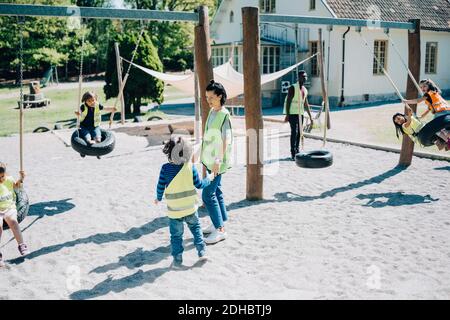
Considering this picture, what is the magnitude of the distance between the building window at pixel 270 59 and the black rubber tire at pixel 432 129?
50.9ft

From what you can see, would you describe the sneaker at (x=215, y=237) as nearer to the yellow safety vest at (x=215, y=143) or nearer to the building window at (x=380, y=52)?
the yellow safety vest at (x=215, y=143)

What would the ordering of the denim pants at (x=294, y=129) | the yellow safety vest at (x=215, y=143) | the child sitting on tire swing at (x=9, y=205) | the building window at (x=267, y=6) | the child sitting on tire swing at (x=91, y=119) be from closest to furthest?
1. the child sitting on tire swing at (x=9, y=205)
2. the yellow safety vest at (x=215, y=143)
3. the child sitting on tire swing at (x=91, y=119)
4. the denim pants at (x=294, y=129)
5. the building window at (x=267, y=6)

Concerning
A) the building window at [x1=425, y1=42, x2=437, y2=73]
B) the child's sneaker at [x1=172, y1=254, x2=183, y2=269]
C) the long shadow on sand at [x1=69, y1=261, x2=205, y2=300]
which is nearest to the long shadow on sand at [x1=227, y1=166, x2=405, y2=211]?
the child's sneaker at [x1=172, y1=254, x2=183, y2=269]

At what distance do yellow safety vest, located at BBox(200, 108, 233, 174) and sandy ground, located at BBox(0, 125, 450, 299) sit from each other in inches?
36.0

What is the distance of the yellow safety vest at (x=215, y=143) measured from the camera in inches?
204

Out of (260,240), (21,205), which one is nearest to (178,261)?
(260,240)

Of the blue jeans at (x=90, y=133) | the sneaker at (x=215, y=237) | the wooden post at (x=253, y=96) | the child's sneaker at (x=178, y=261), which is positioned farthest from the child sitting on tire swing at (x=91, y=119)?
the child's sneaker at (x=178, y=261)

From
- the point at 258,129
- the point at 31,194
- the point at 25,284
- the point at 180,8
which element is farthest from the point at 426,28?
the point at 180,8

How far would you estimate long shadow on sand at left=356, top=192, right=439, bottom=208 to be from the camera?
6.57 m

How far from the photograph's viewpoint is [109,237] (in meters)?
5.52

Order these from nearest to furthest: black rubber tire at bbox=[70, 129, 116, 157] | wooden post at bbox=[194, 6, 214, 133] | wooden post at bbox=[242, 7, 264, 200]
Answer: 1. wooden post at bbox=[194, 6, 214, 133]
2. wooden post at bbox=[242, 7, 264, 200]
3. black rubber tire at bbox=[70, 129, 116, 157]

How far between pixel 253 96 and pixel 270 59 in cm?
1608

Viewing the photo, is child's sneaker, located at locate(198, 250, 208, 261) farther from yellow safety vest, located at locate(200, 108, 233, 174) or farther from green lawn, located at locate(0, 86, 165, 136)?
green lawn, located at locate(0, 86, 165, 136)
